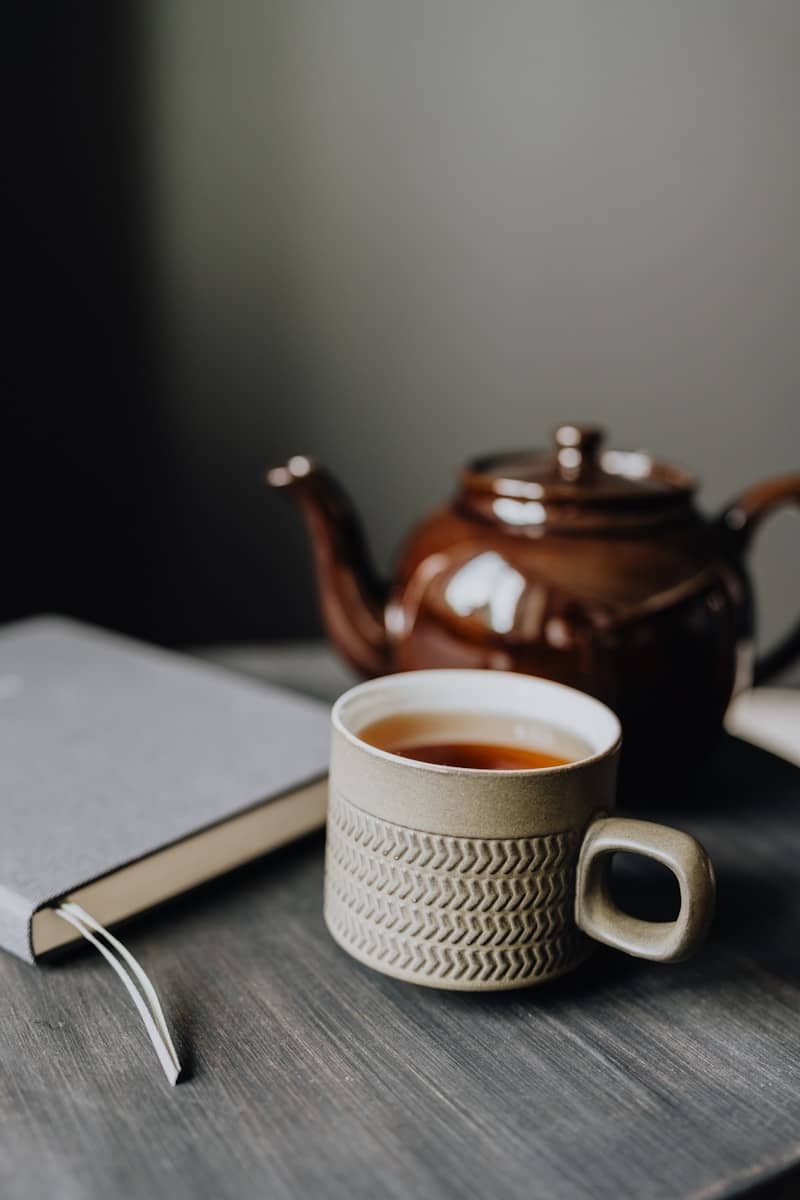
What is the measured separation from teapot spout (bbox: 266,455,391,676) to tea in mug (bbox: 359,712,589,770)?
0.46 ft

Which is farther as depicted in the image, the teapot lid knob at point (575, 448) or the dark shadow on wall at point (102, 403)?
the dark shadow on wall at point (102, 403)

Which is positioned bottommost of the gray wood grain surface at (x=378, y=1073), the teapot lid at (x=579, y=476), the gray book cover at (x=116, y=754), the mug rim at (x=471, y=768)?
the gray wood grain surface at (x=378, y=1073)

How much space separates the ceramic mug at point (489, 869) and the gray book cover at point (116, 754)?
0.36 ft

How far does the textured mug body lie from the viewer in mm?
464

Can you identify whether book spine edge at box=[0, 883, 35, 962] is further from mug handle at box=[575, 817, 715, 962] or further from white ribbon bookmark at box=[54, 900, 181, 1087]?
mug handle at box=[575, 817, 715, 962]

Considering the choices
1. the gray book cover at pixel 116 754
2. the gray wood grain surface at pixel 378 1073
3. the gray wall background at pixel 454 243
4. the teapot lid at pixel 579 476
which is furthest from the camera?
the gray wall background at pixel 454 243

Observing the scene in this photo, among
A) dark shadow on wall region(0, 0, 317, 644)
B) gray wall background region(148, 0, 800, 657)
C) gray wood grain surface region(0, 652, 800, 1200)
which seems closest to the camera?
gray wood grain surface region(0, 652, 800, 1200)

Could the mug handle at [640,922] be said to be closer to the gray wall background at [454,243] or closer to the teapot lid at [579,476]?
the teapot lid at [579,476]

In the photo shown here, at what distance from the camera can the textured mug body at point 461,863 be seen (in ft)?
1.52

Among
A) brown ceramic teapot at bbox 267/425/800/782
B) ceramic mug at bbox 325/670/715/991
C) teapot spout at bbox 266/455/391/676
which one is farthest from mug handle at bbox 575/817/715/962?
teapot spout at bbox 266/455/391/676

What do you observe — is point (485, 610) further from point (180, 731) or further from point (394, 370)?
point (394, 370)

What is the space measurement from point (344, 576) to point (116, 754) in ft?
0.55

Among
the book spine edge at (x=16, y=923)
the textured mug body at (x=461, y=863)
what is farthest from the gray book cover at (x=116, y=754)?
the textured mug body at (x=461, y=863)

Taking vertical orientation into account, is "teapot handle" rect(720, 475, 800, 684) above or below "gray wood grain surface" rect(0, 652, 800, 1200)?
above
